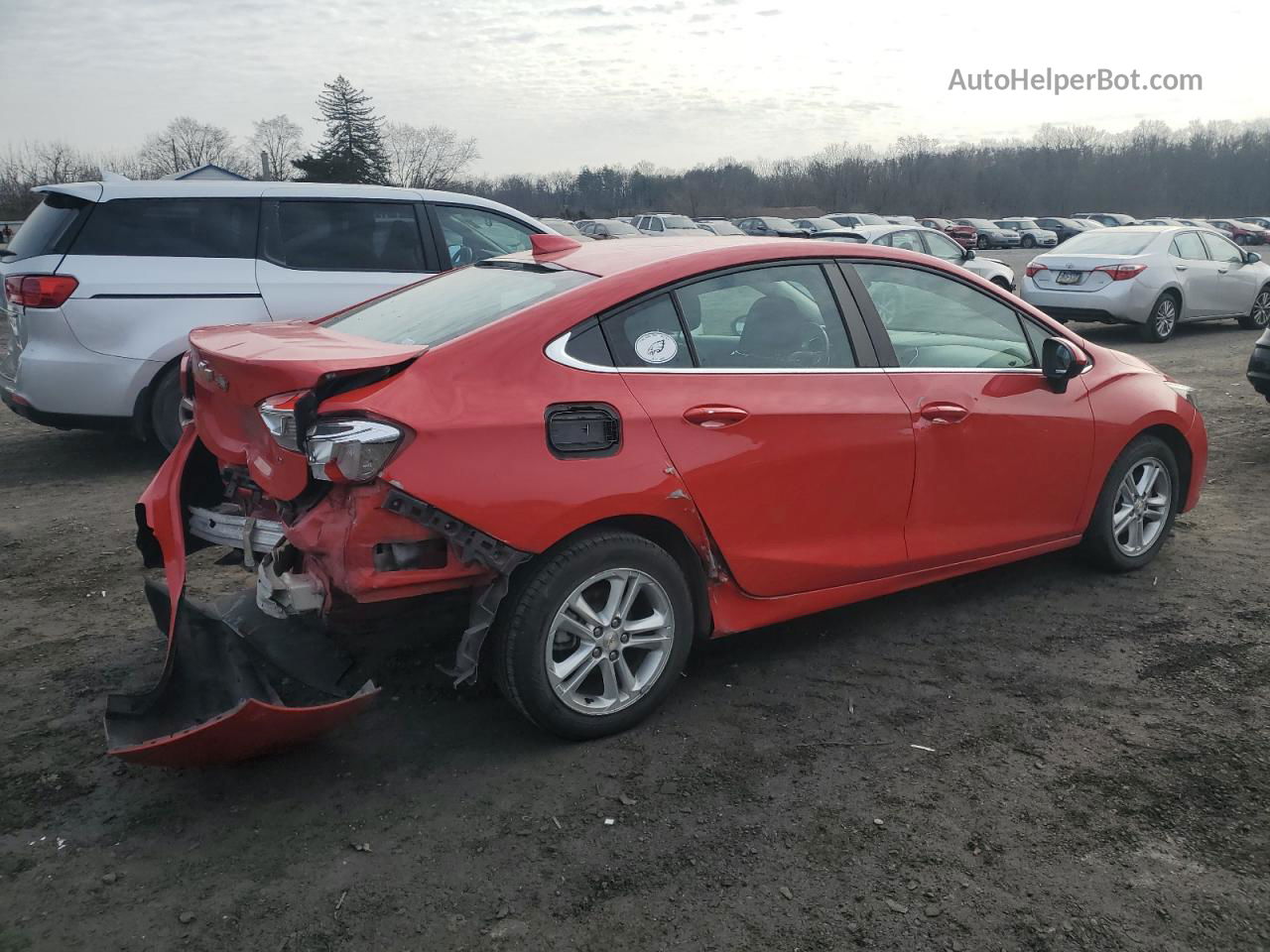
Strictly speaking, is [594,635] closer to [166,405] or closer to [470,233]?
[166,405]

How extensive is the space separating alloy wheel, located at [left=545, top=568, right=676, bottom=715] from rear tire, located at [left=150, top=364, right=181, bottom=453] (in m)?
4.37

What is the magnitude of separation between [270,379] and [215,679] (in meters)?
0.98

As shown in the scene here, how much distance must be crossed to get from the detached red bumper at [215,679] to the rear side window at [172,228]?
358 cm

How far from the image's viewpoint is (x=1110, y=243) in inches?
561

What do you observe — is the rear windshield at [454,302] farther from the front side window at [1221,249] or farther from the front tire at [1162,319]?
the front side window at [1221,249]

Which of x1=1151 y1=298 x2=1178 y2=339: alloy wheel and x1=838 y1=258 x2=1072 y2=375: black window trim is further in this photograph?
x1=1151 y1=298 x2=1178 y2=339: alloy wheel

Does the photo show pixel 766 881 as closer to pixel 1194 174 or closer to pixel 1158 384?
pixel 1158 384

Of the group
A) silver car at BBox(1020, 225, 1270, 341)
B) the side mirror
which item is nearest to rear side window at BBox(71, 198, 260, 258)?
the side mirror

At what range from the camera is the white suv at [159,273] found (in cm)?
653

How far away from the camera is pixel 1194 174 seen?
96.6 m

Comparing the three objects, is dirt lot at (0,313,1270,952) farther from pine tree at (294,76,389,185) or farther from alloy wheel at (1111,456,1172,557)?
pine tree at (294,76,389,185)

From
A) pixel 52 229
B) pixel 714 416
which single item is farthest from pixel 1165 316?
pixel 52 229

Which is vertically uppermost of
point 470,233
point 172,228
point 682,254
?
point 172,228

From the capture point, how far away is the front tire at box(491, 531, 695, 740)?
3205 millimetres
